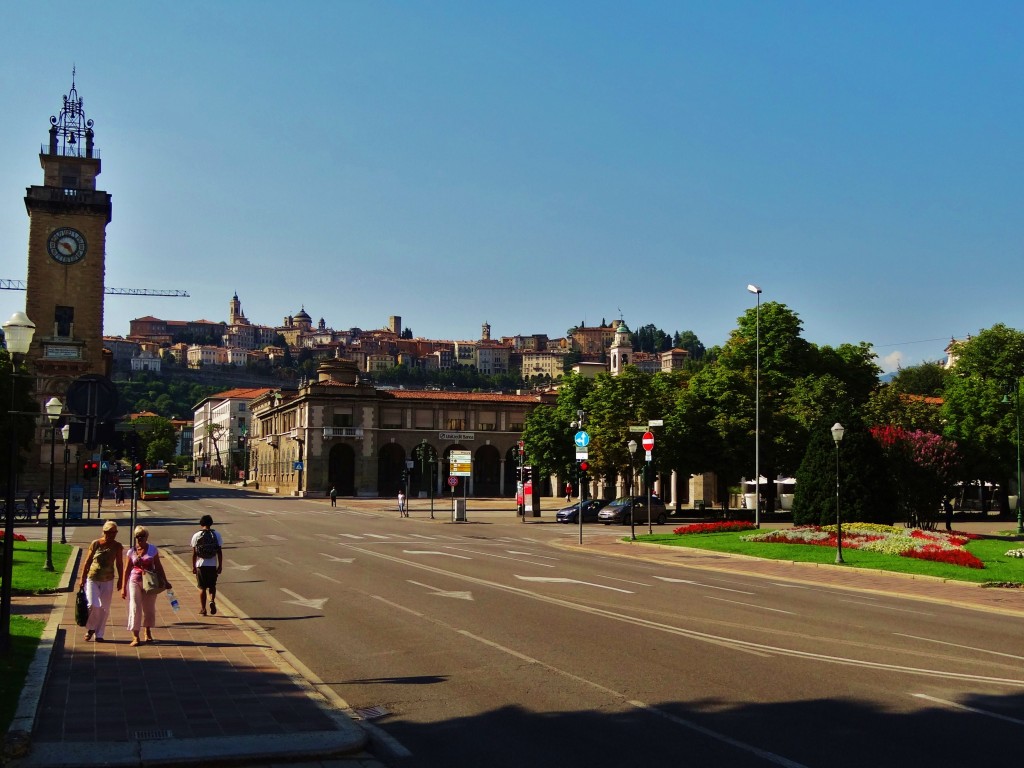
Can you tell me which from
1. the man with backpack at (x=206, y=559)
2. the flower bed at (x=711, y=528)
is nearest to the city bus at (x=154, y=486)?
the flower bed at (x=711, y=528)

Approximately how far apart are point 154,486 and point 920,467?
65.9 meters

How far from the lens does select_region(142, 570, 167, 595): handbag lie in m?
13.6

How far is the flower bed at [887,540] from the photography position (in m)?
27.8

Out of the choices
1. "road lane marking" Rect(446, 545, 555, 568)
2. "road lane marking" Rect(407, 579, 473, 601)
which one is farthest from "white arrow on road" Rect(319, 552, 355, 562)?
"road lane marking" Rect(407, 579, 473, 601)

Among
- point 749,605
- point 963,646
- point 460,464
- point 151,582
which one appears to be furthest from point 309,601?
point 460,464

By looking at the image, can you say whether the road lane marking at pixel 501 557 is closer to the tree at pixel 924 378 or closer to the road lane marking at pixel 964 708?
the road lane marking at pixel 964 708

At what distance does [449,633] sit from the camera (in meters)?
15.0

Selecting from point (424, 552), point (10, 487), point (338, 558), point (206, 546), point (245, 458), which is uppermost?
point (10, 487)

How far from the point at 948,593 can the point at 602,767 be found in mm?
17329

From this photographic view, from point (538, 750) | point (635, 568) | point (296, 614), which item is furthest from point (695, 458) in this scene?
point (538, 750)

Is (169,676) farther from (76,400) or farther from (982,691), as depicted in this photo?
(982,691)

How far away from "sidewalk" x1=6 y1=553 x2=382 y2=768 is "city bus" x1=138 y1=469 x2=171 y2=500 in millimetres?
72135

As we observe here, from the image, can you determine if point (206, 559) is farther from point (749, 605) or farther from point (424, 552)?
point (424, 552)

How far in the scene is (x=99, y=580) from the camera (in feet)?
45.2
